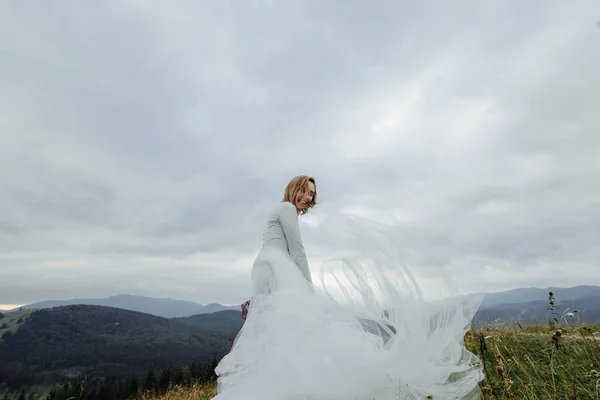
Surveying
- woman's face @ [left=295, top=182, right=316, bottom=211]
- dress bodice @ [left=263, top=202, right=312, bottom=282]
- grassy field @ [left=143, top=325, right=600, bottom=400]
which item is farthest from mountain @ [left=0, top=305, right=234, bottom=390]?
woman's face @ [left=295, top=182, right=316, bottom=211]

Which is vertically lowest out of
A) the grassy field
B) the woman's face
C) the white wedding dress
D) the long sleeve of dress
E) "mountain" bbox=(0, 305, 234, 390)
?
"mountain" bbox=(0, 305, 234, 390)

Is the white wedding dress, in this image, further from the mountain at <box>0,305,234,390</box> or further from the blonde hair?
the mountain at <box>0,305,234,390</box>

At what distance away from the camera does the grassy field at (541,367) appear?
379 cm

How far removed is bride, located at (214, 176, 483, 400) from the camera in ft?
A: 11.2

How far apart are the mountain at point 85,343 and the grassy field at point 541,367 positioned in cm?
13258

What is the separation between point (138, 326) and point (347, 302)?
217m

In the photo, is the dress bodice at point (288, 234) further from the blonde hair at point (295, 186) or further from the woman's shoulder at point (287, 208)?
the blonde hair at point (295, 186)

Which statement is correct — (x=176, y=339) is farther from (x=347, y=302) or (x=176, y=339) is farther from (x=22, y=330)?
(x=347, y=302)

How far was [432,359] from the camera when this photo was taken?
381cm

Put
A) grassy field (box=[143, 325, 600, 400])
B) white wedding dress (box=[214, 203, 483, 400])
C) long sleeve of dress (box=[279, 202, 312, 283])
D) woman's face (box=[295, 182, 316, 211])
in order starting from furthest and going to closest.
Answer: woman's face (box=[295, 182, 316, 211])
long sleeve of dress (box=[279, 202, 312, 283])
grassy field (box=[143, 325, 600, 400])
white wedding dress (box=[214, 203, 483, 400])

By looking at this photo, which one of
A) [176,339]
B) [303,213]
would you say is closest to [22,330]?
[176,339]

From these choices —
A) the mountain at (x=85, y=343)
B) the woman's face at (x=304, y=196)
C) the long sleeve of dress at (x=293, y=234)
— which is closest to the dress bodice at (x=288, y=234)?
the long sleeve of dress at (x=293, y=234)

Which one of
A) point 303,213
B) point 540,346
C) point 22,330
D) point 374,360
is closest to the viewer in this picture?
point 374,360

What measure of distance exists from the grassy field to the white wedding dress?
18.3 inches
